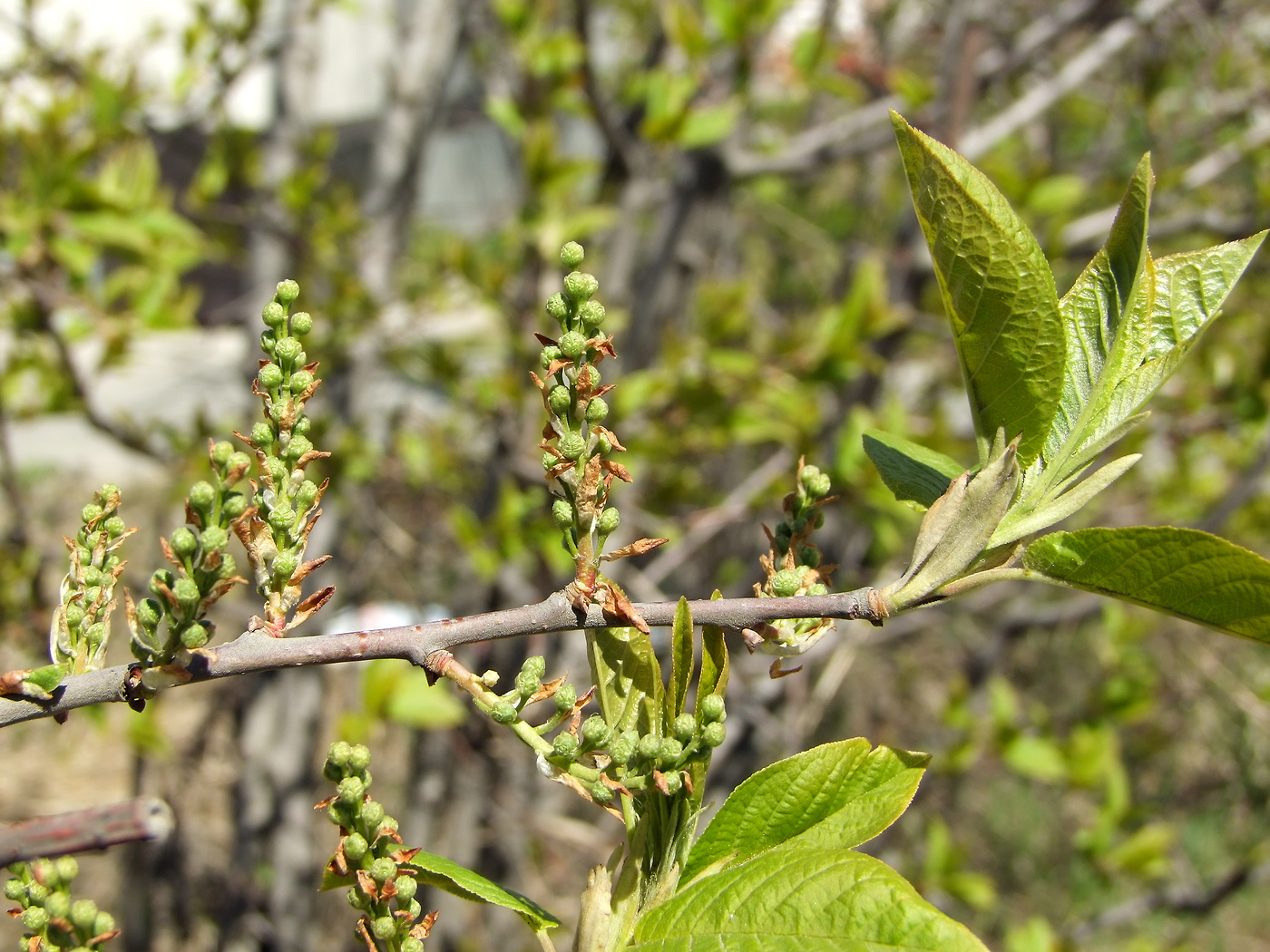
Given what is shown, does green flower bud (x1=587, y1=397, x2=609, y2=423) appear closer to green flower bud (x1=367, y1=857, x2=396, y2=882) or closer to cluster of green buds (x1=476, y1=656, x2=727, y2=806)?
cluster of green buds (x1=476, y1=656, x2=727, y2=806)

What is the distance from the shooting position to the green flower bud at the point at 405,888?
73 cm

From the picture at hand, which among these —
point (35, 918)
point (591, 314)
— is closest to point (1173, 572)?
point (591, 314)

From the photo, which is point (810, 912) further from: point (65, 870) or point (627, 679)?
point (65, 870)

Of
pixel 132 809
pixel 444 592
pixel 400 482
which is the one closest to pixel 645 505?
pixel 400 482

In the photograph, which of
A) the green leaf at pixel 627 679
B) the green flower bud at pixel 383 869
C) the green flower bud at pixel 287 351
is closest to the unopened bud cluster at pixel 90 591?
the green flower bud at pixel 287 351

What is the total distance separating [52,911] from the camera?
0.79 m

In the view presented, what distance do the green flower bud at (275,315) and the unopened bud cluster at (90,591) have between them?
16cm

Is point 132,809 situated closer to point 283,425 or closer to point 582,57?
point 283,425

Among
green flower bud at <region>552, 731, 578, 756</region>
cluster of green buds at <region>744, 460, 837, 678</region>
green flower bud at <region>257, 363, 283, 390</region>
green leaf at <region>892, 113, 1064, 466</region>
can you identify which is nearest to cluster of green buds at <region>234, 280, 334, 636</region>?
green flower bud at <region>257, 363, 283, 390</region>

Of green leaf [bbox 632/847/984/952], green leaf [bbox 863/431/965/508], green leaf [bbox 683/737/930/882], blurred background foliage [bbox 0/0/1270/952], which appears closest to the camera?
green leaf [bbox 632/847/984/952]

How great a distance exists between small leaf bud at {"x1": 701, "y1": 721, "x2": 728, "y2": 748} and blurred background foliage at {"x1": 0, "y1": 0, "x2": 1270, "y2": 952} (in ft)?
5.52

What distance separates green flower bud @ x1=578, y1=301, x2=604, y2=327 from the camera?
28.0 inches

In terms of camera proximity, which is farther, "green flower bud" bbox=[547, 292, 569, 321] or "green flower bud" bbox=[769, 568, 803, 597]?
"green flower bud" bbox=[769, 568, 803, 597]

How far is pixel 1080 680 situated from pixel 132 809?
→ 6084mm
